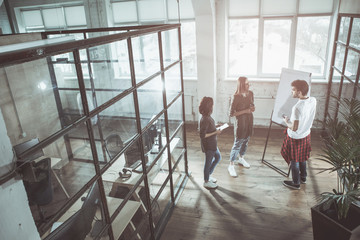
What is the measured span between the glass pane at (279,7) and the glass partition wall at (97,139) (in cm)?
211

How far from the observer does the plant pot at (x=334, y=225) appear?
2.45 m

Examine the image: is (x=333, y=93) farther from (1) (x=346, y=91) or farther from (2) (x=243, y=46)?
(2) (x=243, y=46)

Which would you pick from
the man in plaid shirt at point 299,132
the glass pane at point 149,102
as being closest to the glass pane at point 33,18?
the glass pane at point 149,102

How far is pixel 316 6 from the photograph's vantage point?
4910mm

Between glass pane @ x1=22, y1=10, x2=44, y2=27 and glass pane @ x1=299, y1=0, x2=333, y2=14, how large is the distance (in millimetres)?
5973

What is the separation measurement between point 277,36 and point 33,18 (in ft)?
19.1

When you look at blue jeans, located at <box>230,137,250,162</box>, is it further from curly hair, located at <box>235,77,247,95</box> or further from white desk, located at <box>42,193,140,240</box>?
white desk, located at <box>42,193,140,240</box>

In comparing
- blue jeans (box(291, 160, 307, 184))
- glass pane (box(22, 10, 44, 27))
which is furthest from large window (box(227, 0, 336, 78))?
glass pane (box(22, 10, 44, 27))

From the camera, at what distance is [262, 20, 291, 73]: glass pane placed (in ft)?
17.2

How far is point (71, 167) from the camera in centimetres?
471

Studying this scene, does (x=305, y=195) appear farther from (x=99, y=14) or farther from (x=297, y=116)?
(x=99, y=14)

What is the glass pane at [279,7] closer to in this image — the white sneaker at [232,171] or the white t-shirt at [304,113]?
the white t-shirt at [304,113]

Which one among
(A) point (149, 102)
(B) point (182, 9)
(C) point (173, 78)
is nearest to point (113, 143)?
(C) point (173, 78)

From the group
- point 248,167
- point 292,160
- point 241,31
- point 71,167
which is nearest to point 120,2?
point 241,31
